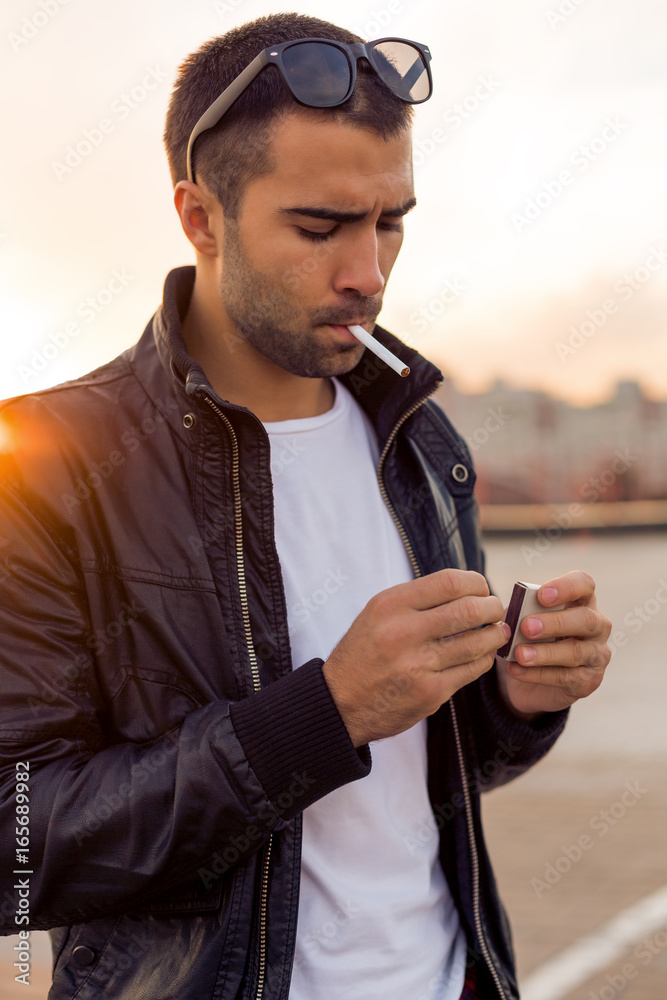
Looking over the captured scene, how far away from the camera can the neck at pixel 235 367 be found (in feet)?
6.86

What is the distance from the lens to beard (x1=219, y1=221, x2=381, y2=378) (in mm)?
1929

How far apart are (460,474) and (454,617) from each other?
32.2 inches

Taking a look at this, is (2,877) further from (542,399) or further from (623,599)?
(542,399)

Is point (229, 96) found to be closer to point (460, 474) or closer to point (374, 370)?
point (374, 370)

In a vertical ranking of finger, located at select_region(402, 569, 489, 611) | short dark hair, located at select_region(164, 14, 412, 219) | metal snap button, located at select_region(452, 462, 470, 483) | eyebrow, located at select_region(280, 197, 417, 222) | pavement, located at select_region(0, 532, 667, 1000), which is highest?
short dark hair, located at select_region(164, 14, 412, 219)

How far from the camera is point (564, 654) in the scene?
6.02 ft

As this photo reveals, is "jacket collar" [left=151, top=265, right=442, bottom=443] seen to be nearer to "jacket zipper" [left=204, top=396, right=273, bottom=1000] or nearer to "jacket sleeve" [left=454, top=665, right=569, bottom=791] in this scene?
"jacket zipper" [left=204, top=396, right=273, bottom=1000]

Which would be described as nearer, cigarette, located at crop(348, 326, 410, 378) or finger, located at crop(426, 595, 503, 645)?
finger, located at crop(426, 595, 503, 645)

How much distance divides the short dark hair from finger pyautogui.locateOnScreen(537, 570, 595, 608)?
3.15 feet

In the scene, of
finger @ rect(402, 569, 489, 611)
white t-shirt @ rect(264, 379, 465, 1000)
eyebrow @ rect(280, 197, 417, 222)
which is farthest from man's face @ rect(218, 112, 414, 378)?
finger @ rect(402, 569, 489, 611)

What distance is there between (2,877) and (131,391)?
920 mm

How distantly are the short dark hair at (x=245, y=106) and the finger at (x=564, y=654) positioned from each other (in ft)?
3.47

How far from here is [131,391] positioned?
1.92 meters

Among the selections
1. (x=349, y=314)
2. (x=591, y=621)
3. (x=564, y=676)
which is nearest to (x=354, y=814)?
(x=564, y=676)
